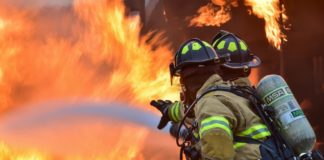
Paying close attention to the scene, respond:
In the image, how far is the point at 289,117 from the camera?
133 inches

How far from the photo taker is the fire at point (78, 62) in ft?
21.9

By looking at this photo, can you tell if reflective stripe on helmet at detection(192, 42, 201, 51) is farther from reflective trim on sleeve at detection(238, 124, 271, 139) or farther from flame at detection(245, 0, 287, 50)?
flame at detection(245, 0, 287, 50)

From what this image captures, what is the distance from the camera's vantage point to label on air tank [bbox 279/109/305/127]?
11.0ft

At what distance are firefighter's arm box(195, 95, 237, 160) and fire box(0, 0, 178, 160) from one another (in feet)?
11.9

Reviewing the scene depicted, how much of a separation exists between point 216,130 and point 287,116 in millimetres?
586

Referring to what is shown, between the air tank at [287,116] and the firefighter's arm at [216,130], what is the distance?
0.40 meters

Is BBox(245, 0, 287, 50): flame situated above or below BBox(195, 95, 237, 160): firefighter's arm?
above

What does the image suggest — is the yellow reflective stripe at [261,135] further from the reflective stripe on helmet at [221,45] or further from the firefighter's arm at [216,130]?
the reflective stripe on helmet at [221,45]

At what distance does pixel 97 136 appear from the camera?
22.8 ft

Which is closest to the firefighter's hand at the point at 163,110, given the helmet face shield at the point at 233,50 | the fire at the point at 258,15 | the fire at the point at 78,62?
the helmet face shield at the point at 233,50

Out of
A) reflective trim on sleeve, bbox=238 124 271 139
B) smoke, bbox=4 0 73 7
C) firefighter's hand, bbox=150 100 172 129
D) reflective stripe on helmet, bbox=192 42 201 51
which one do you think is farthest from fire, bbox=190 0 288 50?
reflective trim on sleeve, bbox=238 124 271 139

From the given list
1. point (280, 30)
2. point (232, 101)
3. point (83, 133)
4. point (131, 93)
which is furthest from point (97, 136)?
point (232, 101)

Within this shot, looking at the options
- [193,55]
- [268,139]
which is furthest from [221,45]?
[268,139]

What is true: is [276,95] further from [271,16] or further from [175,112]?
[271,16]
